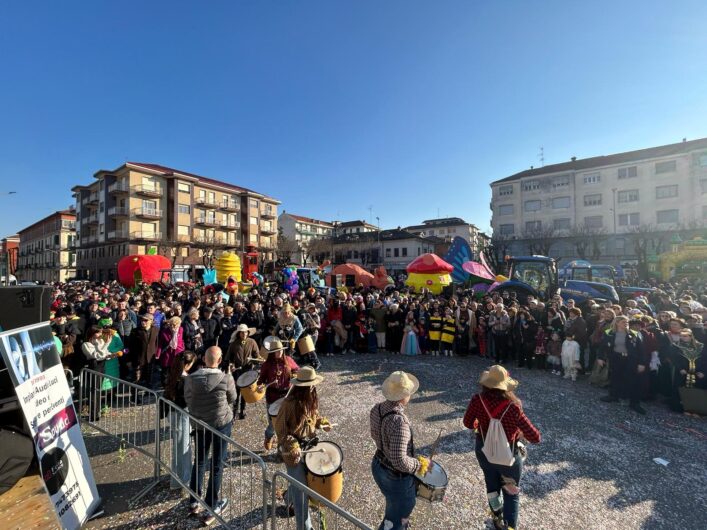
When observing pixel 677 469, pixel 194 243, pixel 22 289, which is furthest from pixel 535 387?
pixel 194 243

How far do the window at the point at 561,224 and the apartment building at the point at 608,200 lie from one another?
112mm

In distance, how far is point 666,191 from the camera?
39.4 metres

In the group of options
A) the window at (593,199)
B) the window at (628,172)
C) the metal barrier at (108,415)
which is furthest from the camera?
the window at (593,199)

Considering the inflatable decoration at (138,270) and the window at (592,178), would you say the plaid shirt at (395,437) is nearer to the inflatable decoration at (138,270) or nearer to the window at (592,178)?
the inflatable decoration at (138,270)

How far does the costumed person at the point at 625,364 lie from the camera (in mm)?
6602

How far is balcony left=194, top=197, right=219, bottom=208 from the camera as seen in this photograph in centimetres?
4950

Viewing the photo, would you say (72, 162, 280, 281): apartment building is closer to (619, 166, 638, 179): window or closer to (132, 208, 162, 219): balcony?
(132, 208, 162, 219): balcony

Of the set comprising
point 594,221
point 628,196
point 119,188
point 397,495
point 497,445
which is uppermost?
point 119,188

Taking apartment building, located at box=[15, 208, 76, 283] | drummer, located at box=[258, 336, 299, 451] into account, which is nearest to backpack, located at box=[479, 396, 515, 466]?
drummer, located at box=[258, 336, 299, 451]

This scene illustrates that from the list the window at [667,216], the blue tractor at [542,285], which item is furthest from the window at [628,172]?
the blue tractor at [542,285]

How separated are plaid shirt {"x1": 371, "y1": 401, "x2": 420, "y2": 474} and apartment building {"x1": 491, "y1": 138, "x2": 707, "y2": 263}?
44.2 meters

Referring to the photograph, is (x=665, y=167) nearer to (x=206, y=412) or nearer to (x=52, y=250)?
(x=206, y=412)

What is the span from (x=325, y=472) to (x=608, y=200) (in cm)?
5170

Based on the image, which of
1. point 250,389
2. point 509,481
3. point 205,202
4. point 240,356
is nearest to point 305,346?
point 250,389
